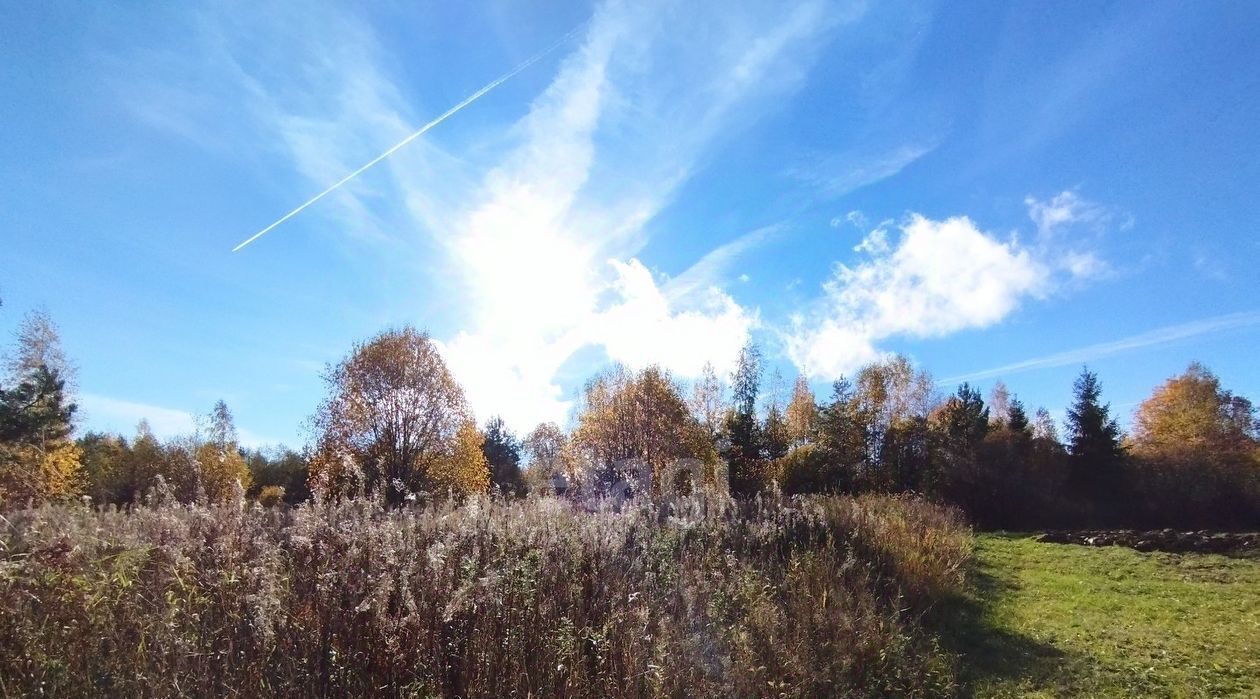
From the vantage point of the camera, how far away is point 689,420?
29.0 meters

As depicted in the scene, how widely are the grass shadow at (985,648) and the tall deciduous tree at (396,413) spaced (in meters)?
18.2

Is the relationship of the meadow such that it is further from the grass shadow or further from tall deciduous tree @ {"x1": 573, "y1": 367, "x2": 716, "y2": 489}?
tall deciduous tree @ {"x1": 573, "y1": 367, "x2": 716, "y2": 489}

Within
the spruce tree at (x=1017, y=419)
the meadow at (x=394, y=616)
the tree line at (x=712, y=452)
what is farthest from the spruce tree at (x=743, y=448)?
the meadow at (x=394, y=616)

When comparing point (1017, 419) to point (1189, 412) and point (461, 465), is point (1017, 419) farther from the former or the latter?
point (461, 465)

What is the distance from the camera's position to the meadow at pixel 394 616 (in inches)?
102

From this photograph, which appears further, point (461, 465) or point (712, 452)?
point (712, 452)

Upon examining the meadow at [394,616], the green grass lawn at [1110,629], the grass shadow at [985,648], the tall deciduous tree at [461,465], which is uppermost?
the tall deciduous tree at [461,465]

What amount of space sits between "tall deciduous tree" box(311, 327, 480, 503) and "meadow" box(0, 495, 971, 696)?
1841cm

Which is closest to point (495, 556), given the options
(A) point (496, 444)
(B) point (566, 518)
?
(B) point (566, 518)

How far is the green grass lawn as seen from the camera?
5355 mm

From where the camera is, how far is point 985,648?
6.34 metres

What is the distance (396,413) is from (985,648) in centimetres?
2048

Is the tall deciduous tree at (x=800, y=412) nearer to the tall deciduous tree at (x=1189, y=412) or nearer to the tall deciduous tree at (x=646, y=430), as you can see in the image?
the tall deciduous tree at (x=646, y=430)

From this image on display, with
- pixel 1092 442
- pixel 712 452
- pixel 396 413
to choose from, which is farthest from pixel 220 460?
pixel 1092 442
